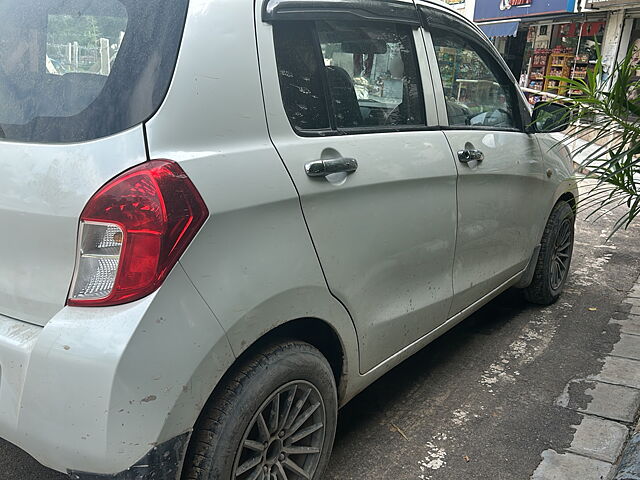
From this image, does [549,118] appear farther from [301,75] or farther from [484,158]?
[301,75]

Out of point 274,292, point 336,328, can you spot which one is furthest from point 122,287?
point 336,328

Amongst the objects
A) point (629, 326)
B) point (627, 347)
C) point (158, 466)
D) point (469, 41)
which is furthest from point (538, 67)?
point (158, 466)

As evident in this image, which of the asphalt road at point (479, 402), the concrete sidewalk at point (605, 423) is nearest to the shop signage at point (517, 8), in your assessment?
the asphalt road at point (479, 402)

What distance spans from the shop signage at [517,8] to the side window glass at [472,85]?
416 inches

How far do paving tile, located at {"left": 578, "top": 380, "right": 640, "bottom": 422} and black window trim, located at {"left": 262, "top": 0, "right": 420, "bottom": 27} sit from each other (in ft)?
6.97

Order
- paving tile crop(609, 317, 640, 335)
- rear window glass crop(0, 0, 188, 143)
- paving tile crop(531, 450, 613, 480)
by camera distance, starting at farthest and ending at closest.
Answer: paving tile crop(609, 317, 640, 335) → paving tile crop(531, 450, 613, 480) → rear window glass crop(0, 0, 188, 143)

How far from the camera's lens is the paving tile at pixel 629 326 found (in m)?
3.91

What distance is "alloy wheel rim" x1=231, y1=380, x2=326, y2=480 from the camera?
180cm

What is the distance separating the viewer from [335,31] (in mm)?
2178

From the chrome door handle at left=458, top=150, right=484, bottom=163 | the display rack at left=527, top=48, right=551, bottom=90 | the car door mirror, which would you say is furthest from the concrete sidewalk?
the display rack at left=527, top=48, right=551, bottom=90

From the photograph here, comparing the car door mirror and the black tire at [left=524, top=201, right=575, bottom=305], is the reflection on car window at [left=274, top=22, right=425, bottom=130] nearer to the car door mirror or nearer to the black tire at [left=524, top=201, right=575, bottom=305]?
the car door mirror

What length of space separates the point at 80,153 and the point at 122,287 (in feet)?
1.25

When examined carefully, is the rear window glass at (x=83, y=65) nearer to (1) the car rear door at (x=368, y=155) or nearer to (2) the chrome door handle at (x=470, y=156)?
(1) the car rear door at (x=368, y=155)

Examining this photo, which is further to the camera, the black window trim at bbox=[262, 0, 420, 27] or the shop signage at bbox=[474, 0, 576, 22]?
the shop signage at bbox=[474, 0, 576, 22]
